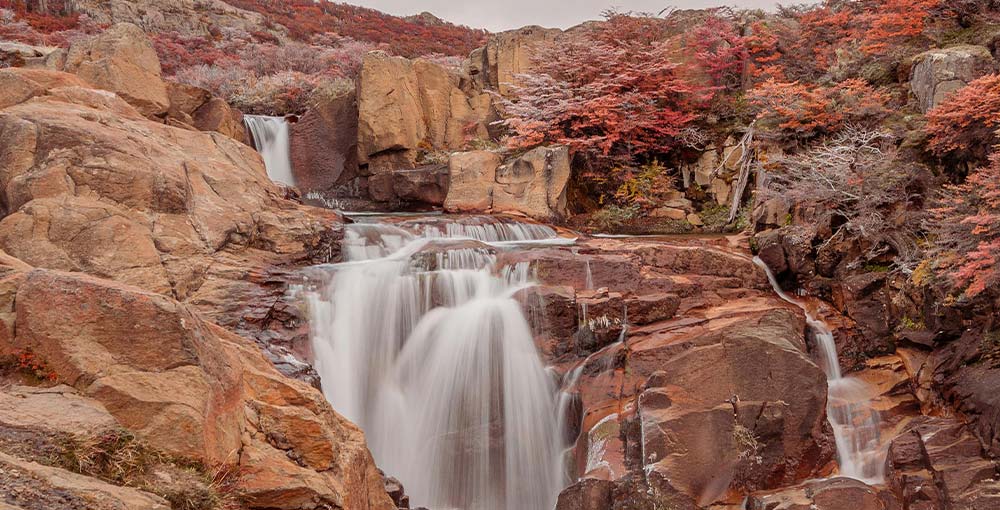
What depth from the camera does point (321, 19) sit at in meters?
34.8

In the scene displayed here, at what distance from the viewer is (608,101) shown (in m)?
15.5

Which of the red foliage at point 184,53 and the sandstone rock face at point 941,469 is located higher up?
the red foliage at point 184,53

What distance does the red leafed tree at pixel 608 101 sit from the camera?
51.5ft

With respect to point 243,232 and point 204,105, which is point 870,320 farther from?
point 204,105

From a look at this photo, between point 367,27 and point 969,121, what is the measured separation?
31.4m

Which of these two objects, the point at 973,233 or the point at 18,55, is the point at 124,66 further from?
the point at 973,233

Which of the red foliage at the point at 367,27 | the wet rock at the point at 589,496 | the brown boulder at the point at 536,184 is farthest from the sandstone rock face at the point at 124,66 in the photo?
the red foliage at the point at 367,27

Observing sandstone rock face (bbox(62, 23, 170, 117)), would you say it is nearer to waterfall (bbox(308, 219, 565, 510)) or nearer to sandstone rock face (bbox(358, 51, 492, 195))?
sandstone rock face (bbox(358, 51, 492, 195))

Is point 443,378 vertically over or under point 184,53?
under

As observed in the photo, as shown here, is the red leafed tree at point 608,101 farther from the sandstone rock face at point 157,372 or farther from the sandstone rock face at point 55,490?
the sandstone rock face at point 55,490

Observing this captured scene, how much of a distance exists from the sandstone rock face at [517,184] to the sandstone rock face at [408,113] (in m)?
2.69

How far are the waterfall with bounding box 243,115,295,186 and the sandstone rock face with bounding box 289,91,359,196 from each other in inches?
8.1

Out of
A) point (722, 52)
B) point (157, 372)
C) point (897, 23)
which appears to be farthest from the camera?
point (722, 52)

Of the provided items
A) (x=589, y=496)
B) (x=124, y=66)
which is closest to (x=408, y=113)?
(x=124, y=66)
